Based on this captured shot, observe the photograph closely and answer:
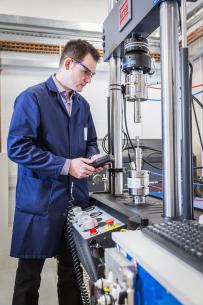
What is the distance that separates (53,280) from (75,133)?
4.38 feet

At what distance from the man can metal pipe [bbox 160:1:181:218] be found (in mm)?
437

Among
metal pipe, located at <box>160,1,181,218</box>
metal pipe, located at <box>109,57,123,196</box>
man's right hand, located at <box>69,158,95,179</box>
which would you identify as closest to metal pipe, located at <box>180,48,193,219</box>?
metal pipe, located at <box>160,1,181,218</box>

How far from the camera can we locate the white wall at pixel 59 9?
272cm

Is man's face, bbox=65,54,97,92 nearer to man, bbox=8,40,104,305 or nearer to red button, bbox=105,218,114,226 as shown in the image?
man, bbox=8,40,104,305

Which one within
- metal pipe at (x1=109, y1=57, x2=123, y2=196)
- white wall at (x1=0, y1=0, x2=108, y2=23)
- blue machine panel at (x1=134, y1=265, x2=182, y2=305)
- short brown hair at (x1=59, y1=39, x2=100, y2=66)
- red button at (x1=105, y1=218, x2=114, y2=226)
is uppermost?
white wall at (x1=0, y1=0, x2=108, y2=23)

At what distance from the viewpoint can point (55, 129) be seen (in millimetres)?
1377

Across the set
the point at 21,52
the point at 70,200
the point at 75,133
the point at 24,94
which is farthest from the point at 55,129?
the point at 21,52

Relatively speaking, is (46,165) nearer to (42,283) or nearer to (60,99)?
(60,99)

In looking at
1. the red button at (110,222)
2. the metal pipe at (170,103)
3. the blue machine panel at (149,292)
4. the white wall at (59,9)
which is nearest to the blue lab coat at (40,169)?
the red button at (110,222)

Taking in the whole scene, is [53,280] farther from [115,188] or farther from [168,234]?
[168,234]

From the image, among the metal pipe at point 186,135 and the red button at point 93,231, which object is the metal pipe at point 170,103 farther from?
the red button at point 93,231

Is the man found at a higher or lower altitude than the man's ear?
lower

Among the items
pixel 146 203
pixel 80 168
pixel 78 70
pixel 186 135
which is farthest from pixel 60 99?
pixel 186 135

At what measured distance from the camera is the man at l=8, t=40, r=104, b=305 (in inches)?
50.1
